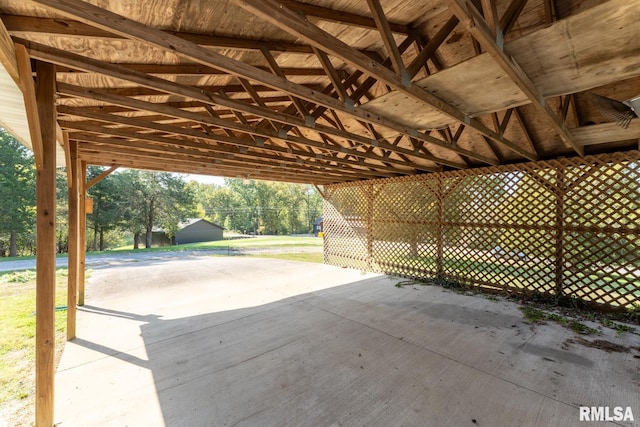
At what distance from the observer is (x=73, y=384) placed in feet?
6.60

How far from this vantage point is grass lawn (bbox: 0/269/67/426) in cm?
177

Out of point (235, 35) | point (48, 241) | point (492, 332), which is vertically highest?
point (235, 35)

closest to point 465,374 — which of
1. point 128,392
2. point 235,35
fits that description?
point 128,392

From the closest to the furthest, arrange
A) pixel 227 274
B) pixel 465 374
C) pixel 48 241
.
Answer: pixel 48 241 < pixel 465 374 < pixel 227 274

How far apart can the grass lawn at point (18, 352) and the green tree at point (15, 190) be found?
41.7 feet

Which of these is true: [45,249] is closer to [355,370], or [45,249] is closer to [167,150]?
[167,150]

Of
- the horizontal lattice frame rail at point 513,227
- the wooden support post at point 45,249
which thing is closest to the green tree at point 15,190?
the horizontal lattice frame rail at point 513,227

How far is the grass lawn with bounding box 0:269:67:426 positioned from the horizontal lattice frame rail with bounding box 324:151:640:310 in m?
5.67

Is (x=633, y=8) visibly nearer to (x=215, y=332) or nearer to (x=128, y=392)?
(x=128, y=392)

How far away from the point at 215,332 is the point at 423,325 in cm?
244

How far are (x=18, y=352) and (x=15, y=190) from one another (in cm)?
1643

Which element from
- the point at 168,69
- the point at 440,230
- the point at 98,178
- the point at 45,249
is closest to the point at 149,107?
the point at 168,69

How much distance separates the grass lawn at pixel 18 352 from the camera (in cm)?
177

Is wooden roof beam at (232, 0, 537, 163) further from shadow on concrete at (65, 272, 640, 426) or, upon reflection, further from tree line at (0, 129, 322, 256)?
tree line at (0, 129, 322, 256)
